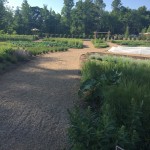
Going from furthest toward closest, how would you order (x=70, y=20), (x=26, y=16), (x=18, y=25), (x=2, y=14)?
1. (x=70, y=20)
2. (x=26, y=16)
3. (x=18, y=25)
4. (x=2, y=14)

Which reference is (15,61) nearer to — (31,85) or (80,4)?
(31,85)

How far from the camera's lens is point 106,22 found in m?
67.5

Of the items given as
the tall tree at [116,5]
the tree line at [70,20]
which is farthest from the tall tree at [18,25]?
the tall tree at [116,5]

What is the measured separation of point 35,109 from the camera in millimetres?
6230

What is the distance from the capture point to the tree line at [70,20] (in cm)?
5606

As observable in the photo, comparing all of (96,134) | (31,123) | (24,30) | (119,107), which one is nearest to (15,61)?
(31,123)

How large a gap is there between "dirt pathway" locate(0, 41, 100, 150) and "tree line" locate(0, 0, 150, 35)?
40.4 m

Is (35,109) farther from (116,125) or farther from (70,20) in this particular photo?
(70,20)

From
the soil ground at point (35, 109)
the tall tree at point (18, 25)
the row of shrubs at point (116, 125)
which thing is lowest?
the tall tree at point (18, 25)

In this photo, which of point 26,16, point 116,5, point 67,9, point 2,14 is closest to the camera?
point 2,14

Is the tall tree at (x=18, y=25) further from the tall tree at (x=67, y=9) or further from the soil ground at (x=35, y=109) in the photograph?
the soil ground at (x=35, y=109)

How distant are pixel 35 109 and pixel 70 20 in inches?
2403

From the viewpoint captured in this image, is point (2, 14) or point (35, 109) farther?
point (2, 14)

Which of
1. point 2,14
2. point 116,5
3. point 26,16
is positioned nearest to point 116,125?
point 2,14
